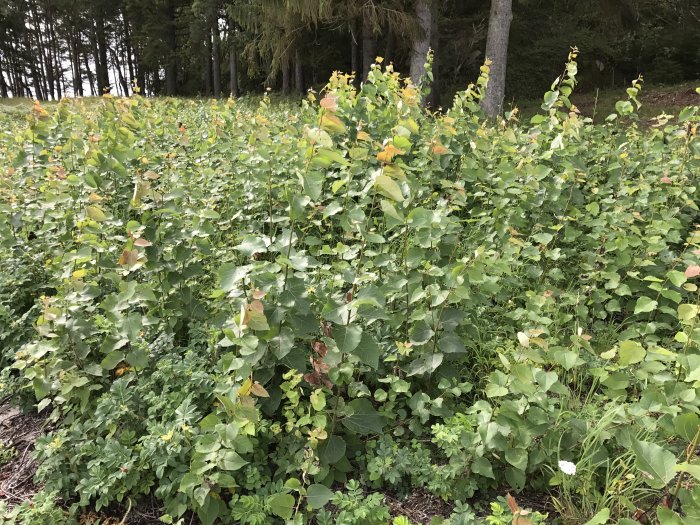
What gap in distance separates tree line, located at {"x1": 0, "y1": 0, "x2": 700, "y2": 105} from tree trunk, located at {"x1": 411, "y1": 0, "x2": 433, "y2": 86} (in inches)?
0.8

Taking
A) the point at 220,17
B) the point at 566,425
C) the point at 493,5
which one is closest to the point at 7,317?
the point at 566,425

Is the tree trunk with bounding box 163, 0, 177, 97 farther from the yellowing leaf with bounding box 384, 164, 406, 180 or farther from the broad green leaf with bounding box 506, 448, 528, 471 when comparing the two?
the broad green leaf with bounding box 506, 448, 528, 471

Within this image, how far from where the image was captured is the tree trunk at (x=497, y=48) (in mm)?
8836

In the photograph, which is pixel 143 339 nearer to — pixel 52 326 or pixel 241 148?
pixel 52 326

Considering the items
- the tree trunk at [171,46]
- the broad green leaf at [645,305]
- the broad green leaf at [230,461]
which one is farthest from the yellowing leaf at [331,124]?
the tree trunk at [171,46]

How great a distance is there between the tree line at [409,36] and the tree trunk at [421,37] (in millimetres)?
21

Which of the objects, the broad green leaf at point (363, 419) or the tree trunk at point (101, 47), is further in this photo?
the tree trunk at point (101, 47)

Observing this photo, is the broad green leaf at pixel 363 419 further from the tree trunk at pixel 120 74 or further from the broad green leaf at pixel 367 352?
the tree trunk at pixel 120 74

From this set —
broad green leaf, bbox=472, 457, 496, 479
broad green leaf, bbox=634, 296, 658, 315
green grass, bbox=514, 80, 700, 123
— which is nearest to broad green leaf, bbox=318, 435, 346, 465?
broad green leaf, bbox=472, 457, 496, 479

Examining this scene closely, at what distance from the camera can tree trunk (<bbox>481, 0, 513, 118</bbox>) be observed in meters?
8.84

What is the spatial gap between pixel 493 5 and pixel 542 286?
816cm

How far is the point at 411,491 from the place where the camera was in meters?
1.87

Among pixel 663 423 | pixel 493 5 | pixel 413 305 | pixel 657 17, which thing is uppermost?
pixel 657 17

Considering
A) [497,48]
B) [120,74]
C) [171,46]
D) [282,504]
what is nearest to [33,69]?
[120,74]
